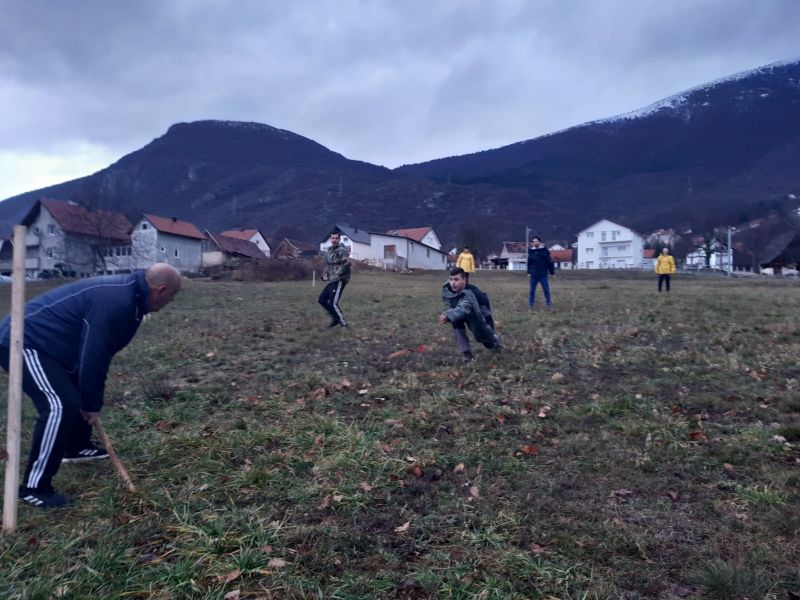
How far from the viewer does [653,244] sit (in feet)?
338

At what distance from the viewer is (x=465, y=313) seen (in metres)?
8.01

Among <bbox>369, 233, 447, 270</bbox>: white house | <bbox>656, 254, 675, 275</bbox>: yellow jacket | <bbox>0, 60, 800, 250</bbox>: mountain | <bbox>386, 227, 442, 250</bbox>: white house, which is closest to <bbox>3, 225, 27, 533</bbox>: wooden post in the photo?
<bbox>656, 254, 675, 275</bbox>: yellow jacket

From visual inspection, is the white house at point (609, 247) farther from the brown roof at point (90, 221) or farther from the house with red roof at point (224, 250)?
the brown roof at point (90, 221)

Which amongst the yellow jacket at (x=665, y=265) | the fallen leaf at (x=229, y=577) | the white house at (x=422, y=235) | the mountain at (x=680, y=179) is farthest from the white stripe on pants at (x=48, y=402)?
the mountain at (x=680, y=179)

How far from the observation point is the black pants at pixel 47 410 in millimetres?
4031

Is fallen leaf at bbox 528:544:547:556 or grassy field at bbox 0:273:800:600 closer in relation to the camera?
grassy field at bbox 0:273:800:600

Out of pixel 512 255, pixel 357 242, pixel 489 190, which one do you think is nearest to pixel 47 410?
pixel 357 242

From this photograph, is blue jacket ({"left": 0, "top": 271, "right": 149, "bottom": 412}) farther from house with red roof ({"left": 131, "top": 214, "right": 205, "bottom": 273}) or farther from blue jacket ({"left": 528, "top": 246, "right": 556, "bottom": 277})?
house with red roof ({"left": 131, "top": 214, "right": 205, "bottom": 273})

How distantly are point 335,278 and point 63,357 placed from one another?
7692 mm

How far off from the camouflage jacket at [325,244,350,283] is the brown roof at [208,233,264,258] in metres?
60.3

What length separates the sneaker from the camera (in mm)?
4817

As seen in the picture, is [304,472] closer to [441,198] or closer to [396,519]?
[396,519]

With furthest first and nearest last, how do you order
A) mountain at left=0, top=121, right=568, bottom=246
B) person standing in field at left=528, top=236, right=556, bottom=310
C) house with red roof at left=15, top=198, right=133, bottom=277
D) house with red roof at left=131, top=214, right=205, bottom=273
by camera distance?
1. mountain at left=0, top=121, right=568, bottom=246
2. house with red roof at left=131, top=214, right=205, bottom=273
3. house with red roof at left=15, top=198, right=133, bottom=277
4. person standing in field at left=528, top=236, right=556, bottom=310

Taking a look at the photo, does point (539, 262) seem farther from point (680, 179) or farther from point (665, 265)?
point (680, 179)
